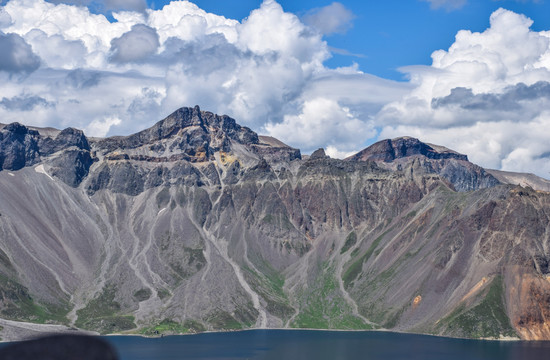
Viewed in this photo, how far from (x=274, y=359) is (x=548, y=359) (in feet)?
244

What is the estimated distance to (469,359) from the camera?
196875 millimetres

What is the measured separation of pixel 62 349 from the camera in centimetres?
3462

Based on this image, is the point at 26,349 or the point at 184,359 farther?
the point at 184,359

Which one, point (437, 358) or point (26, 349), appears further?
point (437, 358)

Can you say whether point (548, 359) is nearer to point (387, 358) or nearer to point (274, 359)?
point (387, 358)

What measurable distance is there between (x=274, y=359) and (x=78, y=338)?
553 ft

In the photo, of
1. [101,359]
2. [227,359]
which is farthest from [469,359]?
[101,359]

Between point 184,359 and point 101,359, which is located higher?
point 101,359

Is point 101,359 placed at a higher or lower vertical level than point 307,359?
higher

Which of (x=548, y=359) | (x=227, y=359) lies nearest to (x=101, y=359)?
(x=227, y=359)

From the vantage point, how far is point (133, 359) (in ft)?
646

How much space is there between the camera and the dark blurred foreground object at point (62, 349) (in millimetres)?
34031

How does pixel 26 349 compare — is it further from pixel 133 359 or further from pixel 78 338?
pixel 133 359

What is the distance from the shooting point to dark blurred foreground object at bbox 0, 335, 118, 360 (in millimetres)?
34031
